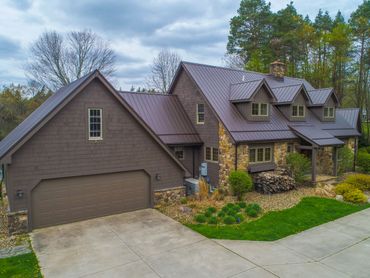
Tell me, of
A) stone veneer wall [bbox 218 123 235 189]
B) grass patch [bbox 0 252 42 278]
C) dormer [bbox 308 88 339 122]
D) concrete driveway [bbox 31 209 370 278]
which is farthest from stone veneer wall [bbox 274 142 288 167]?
grass patch [bbox 0 252 42 278]

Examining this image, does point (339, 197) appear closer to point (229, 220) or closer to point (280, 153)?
point (280, 153)

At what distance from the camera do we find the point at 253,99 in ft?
52.5

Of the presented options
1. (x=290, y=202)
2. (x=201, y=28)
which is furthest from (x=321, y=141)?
(x=201, y=28)

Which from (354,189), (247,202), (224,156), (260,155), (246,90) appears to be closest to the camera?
(247,202)

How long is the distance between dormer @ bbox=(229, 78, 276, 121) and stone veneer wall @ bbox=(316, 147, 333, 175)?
5.38 m

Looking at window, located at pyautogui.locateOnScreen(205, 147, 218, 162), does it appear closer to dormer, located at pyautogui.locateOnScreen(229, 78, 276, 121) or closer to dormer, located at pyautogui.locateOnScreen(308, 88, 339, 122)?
dormer, located at pyautogui.locateOnScreen(229, 78, 276, 121)

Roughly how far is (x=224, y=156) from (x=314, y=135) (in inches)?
266

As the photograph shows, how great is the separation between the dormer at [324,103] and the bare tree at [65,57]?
75.5 feet

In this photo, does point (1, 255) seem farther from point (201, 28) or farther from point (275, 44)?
point (275, 44)

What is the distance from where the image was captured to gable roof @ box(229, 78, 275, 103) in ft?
52.3

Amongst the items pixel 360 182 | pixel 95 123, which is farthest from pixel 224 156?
pixel 360 182

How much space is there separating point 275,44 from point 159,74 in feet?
50.1

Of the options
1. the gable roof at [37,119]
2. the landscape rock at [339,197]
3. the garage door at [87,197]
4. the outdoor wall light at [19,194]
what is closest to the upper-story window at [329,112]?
the landscape rock at [339,197]

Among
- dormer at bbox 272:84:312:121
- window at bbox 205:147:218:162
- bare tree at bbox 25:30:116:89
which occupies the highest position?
bare tree at bbox 25:30:116:89
